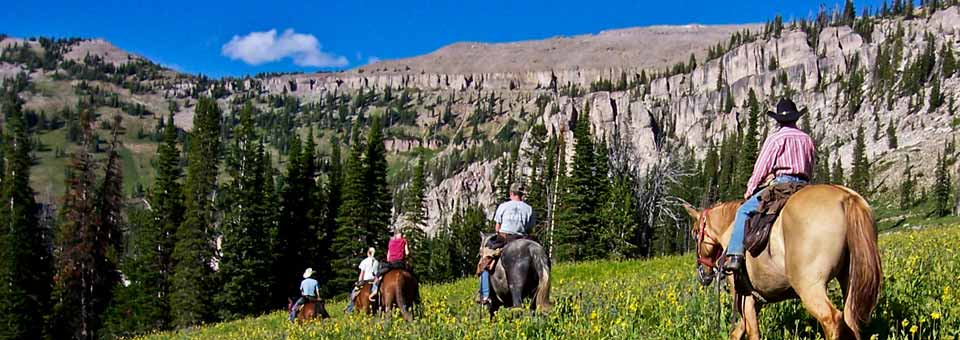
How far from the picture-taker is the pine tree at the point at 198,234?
48.6 m

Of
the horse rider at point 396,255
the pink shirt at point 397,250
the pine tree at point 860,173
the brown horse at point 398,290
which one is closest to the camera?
the brown horse at point 398,290

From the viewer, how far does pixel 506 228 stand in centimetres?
1275

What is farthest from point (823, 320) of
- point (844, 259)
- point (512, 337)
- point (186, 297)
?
point (186, 297)

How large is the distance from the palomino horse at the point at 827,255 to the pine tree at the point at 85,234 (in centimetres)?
5086

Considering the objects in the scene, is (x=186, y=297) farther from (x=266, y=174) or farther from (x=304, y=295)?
(x=304, y=295)

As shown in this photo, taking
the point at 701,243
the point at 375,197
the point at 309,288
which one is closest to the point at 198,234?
the point at 375,197

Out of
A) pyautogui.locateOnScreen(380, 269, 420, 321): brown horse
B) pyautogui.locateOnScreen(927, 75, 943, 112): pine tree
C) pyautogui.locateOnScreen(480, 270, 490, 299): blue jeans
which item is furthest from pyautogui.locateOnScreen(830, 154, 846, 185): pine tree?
pyautogui.locateOnScreen(480, 270, 490, 299): blue jeans

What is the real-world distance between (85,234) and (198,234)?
7532 mm

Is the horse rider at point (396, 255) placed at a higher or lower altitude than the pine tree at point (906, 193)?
higher

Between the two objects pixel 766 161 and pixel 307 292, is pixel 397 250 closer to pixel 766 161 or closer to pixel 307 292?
pixel 307 292

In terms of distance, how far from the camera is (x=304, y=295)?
70.6ft

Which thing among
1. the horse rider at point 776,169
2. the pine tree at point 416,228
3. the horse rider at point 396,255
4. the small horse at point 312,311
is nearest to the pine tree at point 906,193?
the pine tree at point 416,228

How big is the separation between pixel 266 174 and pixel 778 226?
57934 mm

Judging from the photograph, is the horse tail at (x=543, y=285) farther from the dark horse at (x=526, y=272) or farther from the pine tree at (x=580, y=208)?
the pine tree at (x=580, y=208)
